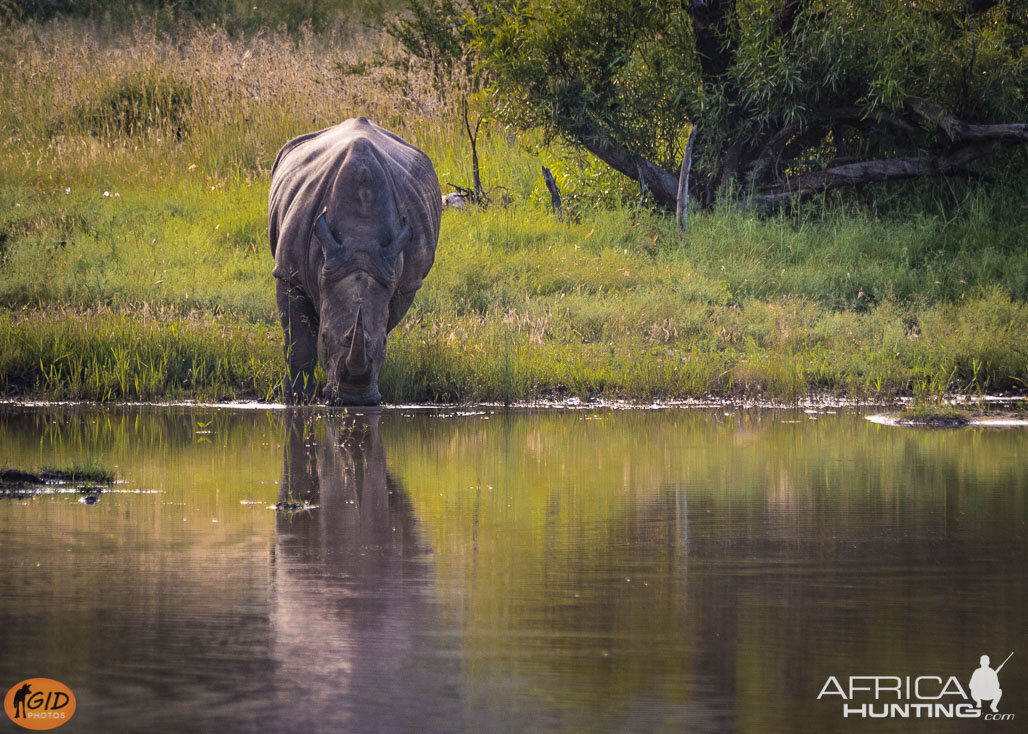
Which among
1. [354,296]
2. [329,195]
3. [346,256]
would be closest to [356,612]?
[354,296]

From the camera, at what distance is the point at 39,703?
3787 mm

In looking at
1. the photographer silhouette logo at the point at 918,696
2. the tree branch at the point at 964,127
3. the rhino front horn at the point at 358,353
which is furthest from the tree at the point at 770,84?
the photographer silhouette logo at the point at 918,696

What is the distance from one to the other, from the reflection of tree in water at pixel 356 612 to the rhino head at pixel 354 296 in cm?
264

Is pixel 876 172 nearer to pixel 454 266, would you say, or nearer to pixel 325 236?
pixel 454 266

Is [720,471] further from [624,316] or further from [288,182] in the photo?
[624,316]

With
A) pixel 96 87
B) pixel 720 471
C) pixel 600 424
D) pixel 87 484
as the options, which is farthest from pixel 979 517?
pixel 96 87

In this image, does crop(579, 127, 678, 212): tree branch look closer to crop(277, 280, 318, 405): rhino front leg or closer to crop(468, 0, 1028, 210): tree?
crop(468, 0, 1028, 210): tree

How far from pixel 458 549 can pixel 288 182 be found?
20.1 ft

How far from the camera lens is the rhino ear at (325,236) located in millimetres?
10000

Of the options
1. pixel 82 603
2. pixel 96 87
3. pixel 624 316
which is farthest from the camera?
pixel 96 87

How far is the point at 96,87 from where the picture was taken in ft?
68.7

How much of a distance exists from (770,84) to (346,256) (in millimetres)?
7316

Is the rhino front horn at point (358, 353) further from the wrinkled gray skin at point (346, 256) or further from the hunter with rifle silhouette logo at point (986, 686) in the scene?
the hunter with rifle silhouette logo at point (986, 686)

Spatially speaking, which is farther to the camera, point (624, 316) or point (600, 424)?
point (624, 316)
